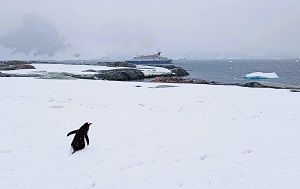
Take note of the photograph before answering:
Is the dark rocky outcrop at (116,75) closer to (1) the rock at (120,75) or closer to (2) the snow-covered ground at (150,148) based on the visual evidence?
(1) the rock at (120,75)

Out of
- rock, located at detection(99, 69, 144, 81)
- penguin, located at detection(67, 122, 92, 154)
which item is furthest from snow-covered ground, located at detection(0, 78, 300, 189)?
rock, located at detection(99, 69, 144, 81)

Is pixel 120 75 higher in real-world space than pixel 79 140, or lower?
lower

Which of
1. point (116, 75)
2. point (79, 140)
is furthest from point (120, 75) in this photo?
point (79, 140)

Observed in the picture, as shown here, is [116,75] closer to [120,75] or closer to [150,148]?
[120,75]

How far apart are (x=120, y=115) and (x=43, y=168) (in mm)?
7088

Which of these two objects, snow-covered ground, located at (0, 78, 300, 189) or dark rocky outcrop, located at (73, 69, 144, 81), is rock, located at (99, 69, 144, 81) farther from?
snow-covered ground, located at (0, 78, 300, 189)

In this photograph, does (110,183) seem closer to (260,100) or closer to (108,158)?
(108,158)

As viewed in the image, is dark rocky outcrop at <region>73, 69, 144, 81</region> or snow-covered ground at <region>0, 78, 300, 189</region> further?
dark rocky outcrop at <region>73, 69, 144, 81</region>

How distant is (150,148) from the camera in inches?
348

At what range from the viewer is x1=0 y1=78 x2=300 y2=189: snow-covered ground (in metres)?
6.68

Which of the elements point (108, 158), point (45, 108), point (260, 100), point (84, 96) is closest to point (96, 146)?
point (108, 158)

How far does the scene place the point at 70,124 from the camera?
39.0ft

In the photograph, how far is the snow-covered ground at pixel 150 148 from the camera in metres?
6.68

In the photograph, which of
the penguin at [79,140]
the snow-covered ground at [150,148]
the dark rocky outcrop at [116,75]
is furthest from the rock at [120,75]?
the penguin at [79,140]
